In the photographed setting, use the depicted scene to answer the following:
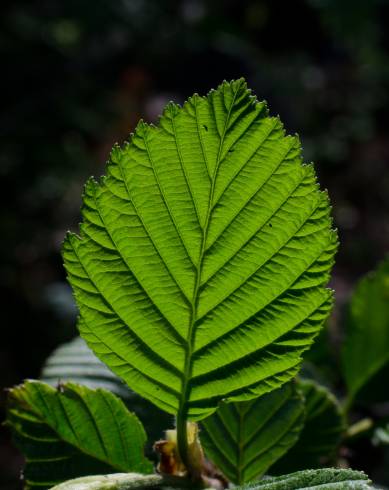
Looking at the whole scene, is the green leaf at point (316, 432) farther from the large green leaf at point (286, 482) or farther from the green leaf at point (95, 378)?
the large green leaf at point (286, 482)

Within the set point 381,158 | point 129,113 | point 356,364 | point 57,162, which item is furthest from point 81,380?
point 381,158

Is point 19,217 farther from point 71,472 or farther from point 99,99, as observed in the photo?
point 71,472

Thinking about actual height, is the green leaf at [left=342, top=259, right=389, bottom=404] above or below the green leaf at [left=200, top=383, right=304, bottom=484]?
above

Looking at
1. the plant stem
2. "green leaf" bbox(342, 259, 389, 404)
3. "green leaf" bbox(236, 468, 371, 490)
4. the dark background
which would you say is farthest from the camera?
the dark background

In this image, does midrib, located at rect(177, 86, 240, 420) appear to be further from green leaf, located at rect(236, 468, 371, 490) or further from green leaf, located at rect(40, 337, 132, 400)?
green leaf, located at rect(40, 337, 132, 400)

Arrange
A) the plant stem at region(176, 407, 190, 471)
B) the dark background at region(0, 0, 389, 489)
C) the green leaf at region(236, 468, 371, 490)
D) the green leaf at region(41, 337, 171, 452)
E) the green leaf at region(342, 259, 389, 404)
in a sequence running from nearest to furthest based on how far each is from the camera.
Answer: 1. the green leaf at region(236, 468, 371, 490)
2. the plant stem at region(176, 407, 190, 471)
3. the green leaf at region(41, 337, 171, 452)
4. the green leaf at region(342, 259, 389, 404)
5. the dark background at region(0, 0, 389, 489)

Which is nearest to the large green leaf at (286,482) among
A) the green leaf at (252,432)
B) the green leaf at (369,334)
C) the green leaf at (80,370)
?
the green leaf at (252,432)

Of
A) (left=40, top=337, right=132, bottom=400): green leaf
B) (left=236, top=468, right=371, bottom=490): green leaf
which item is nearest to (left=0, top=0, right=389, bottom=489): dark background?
(left=40, top=337, right=132, bottom=400): green leaf

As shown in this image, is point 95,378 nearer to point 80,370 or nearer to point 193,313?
point 80,370
